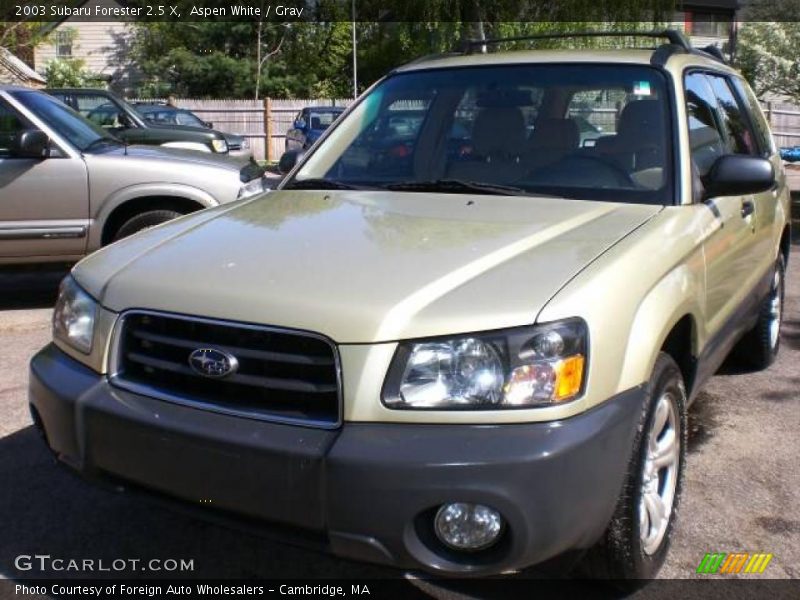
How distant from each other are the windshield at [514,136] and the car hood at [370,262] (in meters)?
0.20

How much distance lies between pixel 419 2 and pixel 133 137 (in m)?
12.3

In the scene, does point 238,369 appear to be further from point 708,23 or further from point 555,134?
point 708,23

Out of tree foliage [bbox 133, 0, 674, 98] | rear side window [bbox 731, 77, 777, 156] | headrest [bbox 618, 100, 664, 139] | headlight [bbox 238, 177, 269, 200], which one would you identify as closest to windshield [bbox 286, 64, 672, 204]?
headrest [bbox 618, 100, 664, 139]

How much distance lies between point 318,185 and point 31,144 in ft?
11.5

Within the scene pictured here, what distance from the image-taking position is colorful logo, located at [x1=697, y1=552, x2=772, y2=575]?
310 cm

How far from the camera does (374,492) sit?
227 centimetres

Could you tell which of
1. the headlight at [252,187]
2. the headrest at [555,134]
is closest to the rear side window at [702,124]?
the headrest at [555,134]

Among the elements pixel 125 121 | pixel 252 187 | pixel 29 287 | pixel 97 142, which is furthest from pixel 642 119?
pixel 125 121

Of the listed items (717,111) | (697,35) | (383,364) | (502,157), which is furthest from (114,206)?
(697,35)

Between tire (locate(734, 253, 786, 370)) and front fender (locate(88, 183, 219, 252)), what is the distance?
3.91m

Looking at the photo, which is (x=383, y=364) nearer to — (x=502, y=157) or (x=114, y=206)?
(x=502, y=157)

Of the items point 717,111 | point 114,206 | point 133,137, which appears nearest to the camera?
point 717,111

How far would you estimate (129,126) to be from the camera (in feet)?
40.9

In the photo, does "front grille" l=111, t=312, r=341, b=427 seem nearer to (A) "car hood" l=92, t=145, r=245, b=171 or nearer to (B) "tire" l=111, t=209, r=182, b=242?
(B) "tire" l=111, t=209, r=182, b=242
